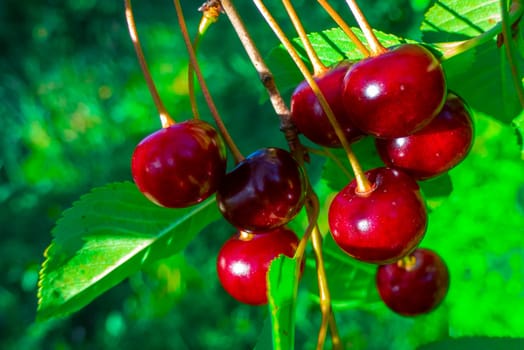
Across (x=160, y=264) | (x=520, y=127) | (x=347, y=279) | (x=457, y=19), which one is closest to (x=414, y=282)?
(x=347, y=279)

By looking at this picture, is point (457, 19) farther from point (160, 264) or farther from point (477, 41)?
point (160, 264)

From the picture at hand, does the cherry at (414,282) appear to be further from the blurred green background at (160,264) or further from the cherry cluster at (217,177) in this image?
the blurred green background at (160,264)

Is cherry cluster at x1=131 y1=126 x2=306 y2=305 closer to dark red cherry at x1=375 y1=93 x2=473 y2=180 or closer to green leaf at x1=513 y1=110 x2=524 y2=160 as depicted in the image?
dark red cherry at x1=375 y1=93 x2=473 y2=180

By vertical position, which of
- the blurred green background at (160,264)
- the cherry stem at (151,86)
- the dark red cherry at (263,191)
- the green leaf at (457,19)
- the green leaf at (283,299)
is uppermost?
the cherry stem at (151,86)

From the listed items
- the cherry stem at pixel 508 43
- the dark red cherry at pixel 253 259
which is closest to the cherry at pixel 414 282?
the dark red cherry at pixel 253 259

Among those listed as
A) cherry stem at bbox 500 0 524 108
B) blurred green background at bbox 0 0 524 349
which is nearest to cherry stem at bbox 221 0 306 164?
cherry stem at bbox 500 0 524 108
